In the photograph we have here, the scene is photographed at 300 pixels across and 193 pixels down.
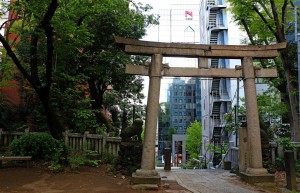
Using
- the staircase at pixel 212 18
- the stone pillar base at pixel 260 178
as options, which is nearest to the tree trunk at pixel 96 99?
the stone pillar base at pixel 260 178

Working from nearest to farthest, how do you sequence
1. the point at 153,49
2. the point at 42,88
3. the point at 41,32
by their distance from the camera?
the point at 153,49, the point at 42,88, the point at 41,32

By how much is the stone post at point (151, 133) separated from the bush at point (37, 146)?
459 cm

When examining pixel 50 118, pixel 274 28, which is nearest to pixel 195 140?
pixel 274 28

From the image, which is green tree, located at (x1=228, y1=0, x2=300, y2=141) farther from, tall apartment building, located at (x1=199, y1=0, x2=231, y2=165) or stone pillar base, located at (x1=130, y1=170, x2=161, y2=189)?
tall apartment building, located at (x1=199, y1=0, x2=231, y2=165)

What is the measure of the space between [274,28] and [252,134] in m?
7.98

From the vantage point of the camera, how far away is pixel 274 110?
1892 cm

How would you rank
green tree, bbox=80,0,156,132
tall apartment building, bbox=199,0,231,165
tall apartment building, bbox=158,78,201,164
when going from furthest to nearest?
1. tall apartment building, bbox=158,78,201,164
2. tall apartment building, bbox=199,0,231,165
3. green tree, bbox=80,0,156,132

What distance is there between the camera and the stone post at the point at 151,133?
1059 centimetres

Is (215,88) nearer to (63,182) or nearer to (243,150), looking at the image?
(243,150)

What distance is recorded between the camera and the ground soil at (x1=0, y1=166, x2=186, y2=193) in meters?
9.50

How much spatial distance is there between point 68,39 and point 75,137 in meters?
5.28

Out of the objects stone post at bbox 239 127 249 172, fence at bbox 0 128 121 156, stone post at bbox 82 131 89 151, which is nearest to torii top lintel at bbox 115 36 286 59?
stone post at bbox 239 127 249 172

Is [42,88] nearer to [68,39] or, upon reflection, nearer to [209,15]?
[68,39]

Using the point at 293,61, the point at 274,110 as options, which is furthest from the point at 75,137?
the point at 293,61
